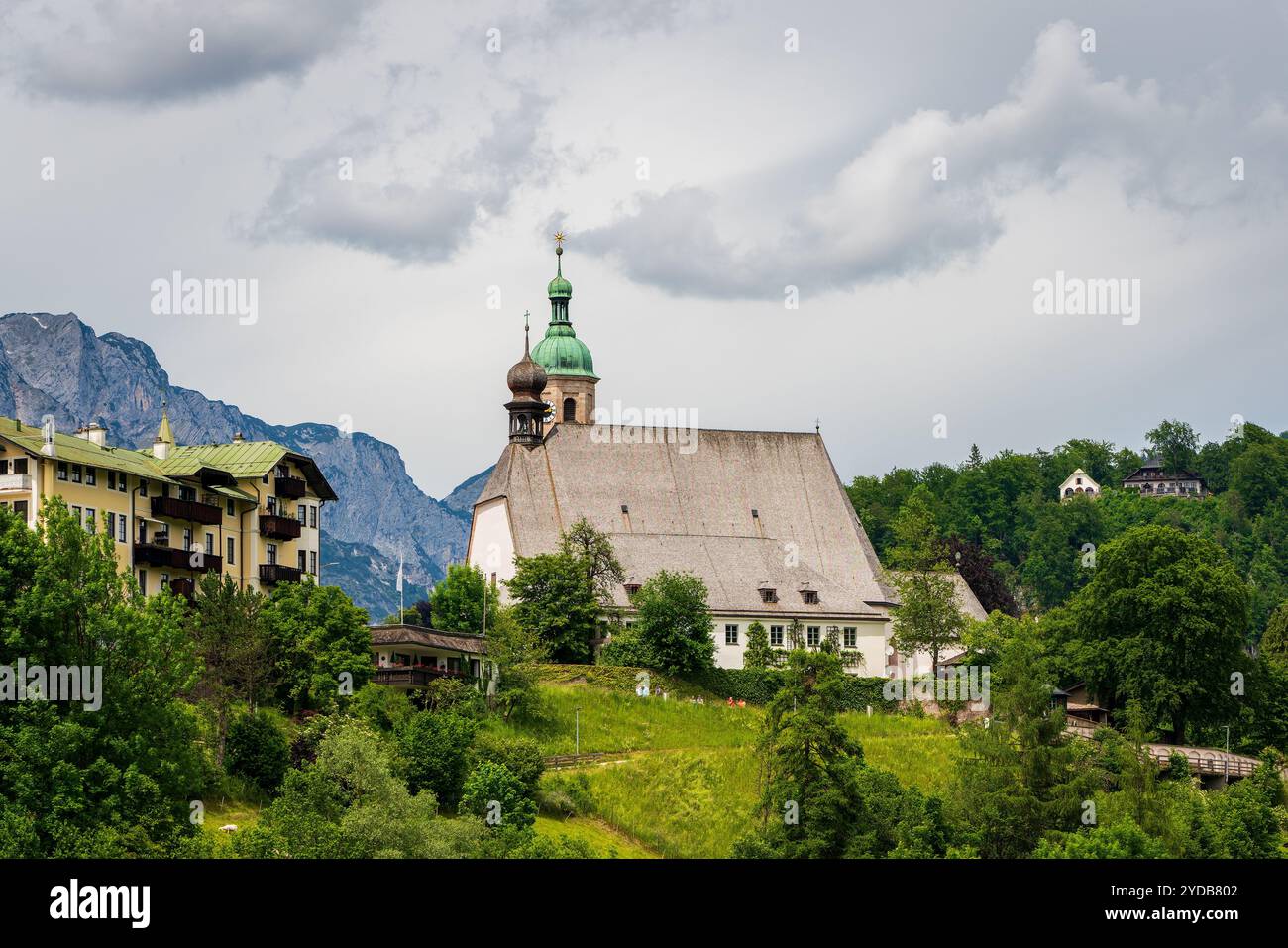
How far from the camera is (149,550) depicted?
7075cm

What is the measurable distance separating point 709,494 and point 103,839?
5863 centimetres

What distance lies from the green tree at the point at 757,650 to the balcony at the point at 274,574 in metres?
21.5

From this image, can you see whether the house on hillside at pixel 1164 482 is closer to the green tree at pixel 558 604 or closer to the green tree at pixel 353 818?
the green tree at pixel 558 604

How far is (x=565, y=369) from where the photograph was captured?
13325 centimetres

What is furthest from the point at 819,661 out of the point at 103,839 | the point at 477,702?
the point at 103,839

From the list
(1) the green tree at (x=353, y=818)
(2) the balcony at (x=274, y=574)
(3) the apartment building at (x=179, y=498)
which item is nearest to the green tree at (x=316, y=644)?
(3) the apartment building at (x=179, y=498)

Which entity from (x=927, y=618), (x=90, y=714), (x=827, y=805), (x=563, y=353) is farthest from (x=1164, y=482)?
(x=90, y=714)

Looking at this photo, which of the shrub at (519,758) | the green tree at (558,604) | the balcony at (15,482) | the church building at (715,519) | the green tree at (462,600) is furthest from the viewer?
the church building at (715,519)

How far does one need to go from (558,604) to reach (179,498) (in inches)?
724

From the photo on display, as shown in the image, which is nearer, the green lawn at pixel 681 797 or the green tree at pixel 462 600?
the green lawn at pixel 681 797

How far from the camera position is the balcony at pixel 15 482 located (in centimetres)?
6638
